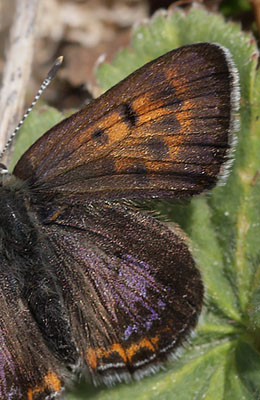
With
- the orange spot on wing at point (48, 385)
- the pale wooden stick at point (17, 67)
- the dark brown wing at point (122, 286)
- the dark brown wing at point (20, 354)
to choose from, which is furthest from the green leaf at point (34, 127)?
the orange spot on wing at point (48, 385)

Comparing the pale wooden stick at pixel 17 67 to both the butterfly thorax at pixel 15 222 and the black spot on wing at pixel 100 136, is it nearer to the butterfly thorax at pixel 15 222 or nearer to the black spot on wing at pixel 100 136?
the butterfly thorax at pixel 15 222

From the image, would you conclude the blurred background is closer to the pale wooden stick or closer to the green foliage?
the pale wooden stick

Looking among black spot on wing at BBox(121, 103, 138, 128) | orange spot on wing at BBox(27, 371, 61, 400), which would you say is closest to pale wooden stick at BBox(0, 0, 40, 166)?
black spot on wing at BBox(121, 103, 138, 128)

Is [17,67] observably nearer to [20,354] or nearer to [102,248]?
[102,248]

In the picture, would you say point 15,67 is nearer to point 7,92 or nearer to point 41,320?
point 7,92

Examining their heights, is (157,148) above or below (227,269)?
above

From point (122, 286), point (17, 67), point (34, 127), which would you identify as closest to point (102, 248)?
point (122, 286)
